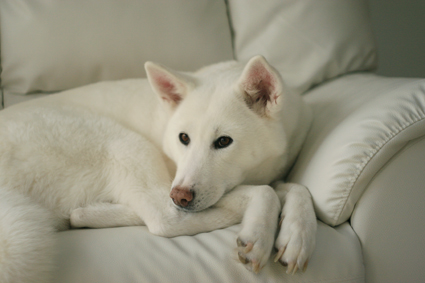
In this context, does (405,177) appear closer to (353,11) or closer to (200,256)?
(200,256)

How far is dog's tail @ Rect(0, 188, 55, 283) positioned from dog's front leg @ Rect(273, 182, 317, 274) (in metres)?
0.70

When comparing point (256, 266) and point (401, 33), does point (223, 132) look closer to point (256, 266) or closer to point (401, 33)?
point (256, 266)

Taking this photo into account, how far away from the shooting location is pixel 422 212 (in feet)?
3.24

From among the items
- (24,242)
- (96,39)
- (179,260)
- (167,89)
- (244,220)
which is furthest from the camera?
(96,39)

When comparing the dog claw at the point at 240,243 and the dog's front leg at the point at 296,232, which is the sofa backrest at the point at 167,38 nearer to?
the dog's front leg at the point at 296,232

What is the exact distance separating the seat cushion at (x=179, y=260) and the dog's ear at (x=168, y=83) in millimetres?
695

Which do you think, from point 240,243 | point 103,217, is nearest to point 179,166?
point 103,217

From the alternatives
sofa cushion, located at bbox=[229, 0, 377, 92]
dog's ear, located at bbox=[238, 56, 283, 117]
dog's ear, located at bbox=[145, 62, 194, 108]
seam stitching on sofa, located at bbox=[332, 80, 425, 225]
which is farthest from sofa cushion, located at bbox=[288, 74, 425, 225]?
sofa cushion, located at bbox=[229, 0, 377, 92]

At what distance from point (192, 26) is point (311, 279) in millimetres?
1741

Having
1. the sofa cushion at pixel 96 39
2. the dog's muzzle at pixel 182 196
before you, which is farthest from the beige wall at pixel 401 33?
the dog's muzzle at pixel 182 196

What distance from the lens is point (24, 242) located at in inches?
33.6

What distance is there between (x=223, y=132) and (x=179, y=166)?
0.25 metres

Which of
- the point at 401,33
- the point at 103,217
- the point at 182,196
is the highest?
the point at 401,33

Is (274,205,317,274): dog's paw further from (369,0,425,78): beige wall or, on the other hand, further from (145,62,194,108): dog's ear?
(369,0,425,78): beige wall
